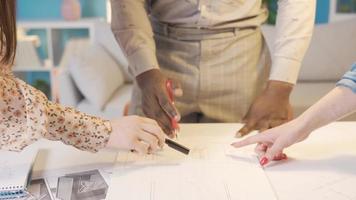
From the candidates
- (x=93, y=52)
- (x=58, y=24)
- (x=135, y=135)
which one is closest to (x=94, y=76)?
(x=93, y=52)

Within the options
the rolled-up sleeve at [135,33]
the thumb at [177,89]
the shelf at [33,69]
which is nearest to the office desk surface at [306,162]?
the thumb at [177,89]

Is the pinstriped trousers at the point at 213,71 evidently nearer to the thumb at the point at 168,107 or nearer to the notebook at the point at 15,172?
the thumb at the point at 168,107

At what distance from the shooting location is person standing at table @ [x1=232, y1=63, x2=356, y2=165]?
35.6 inches

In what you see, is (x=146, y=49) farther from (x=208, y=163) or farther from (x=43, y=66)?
(x=43, y=66)

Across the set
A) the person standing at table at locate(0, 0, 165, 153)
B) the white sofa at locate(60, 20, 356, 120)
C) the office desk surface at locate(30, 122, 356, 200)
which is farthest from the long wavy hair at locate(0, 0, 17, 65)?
the white sofa at locate(60, 20, 356, 120)

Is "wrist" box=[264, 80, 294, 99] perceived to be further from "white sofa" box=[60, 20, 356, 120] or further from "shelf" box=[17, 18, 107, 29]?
"shelf" box=[17, 18, 107, 29]

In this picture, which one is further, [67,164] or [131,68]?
[131,68]

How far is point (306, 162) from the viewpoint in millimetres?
959

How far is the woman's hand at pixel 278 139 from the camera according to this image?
96cm

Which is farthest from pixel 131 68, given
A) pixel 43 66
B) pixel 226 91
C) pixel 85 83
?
pixel 43 66

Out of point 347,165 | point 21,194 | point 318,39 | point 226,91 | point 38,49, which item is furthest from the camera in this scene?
point 38,49

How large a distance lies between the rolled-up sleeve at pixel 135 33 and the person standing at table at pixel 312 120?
380 millimetres

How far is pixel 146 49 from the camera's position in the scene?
126 centimetres

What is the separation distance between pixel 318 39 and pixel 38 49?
2.12 metres
